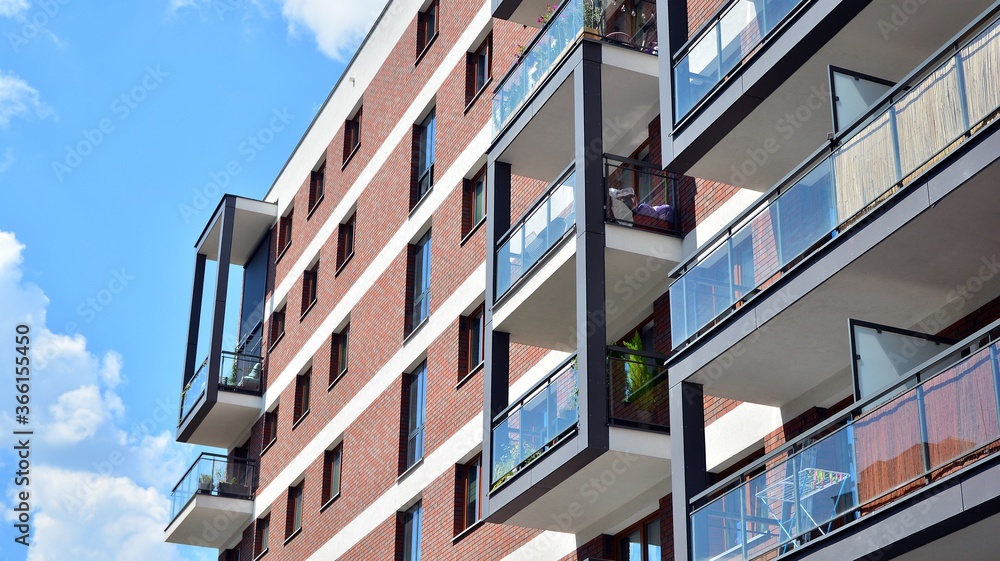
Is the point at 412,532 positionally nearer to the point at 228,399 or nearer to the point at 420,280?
the point at 420,280

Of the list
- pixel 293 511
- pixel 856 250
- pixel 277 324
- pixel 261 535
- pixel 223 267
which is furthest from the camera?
pixel 223 267

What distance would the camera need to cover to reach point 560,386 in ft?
59.5

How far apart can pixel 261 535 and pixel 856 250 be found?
21.8 meters

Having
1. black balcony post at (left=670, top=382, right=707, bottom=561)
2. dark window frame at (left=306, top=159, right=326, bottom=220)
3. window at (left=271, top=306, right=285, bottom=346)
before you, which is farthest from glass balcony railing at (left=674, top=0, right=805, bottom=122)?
window at (left=271, top=306, right=285, bottom=346)

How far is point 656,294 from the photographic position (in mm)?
18766

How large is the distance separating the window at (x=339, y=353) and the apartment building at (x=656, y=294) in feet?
0.44

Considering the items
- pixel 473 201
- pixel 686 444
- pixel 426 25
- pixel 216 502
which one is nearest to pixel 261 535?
pixel 216 502

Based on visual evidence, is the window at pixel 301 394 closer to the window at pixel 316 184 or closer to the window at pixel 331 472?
the window at pixel 331 472

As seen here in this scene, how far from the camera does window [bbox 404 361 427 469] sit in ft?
82.9

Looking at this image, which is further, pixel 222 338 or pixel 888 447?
pixel 222 338

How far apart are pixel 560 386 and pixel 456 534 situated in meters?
5.53

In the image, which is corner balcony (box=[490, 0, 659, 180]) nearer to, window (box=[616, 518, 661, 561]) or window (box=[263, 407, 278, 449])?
window (box=[616, 518, 661, 561])

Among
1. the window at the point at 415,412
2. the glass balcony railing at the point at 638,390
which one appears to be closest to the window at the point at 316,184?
the window at the point at 415,412

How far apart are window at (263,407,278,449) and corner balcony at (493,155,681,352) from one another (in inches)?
569
